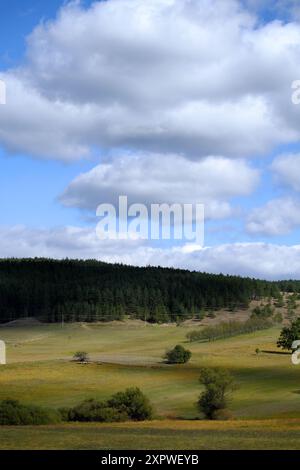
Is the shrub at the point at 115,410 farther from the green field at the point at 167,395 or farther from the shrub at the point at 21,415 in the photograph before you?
the shrub at the point at 21,415

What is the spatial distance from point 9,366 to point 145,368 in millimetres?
24695

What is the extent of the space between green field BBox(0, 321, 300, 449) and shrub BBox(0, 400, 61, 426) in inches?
194

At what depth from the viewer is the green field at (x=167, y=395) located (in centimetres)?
3122

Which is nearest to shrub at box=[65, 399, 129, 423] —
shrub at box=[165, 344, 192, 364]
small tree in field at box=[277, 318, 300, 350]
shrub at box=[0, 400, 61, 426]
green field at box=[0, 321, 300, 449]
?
shrub at box=[0, 400, 61, 426]

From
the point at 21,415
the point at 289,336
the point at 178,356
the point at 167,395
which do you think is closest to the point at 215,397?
the point at 167,395

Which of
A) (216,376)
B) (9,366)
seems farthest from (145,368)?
(216,376)

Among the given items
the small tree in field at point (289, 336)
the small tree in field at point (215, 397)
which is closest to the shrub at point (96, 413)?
the small tree in field at point (215, 397)

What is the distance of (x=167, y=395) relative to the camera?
79.4 meters

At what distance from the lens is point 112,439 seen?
31547 millimetres

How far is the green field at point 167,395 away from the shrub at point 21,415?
16.1ft

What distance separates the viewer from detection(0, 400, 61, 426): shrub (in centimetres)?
4803

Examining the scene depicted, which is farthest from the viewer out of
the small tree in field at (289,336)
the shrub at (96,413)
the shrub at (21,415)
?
the small tree in field at (289,336)

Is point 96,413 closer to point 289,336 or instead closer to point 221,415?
point 221,415

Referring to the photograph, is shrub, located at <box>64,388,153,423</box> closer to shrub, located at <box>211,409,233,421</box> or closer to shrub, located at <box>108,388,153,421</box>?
shrub, located at <box>108,388,153,421</box>
